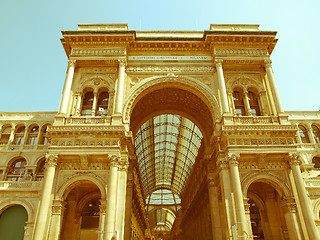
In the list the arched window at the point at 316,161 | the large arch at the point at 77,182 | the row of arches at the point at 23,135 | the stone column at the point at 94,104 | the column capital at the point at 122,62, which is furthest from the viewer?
the row of arches at the point at 23,135

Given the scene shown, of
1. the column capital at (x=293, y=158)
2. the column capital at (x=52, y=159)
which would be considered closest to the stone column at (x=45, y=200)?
the column capital at (x=52, y=159)

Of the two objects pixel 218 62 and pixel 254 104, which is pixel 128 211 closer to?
pixel 254 104

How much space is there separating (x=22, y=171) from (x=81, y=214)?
27.5 ft

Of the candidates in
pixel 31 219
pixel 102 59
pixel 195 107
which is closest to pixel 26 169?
pixel 31 219

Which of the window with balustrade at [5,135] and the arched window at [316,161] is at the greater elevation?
the window with balustrade at [5,135]

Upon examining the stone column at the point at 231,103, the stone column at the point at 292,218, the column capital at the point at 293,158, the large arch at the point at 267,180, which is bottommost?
the stone column at the point at 292,218

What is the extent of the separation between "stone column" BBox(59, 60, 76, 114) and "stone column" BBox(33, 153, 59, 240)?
14.7 ft

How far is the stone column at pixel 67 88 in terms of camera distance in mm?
22875

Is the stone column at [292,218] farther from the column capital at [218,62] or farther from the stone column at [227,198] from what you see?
the column capital at [218,62]

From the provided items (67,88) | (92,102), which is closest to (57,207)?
(92,102)

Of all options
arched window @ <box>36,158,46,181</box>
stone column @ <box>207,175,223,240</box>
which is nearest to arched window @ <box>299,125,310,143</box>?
stone column @ <box>207,175,223,240</box>

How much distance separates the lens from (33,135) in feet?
95.9

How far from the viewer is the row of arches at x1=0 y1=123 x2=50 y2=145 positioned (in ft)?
94.2

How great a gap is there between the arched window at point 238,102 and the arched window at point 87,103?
14.2 metres
